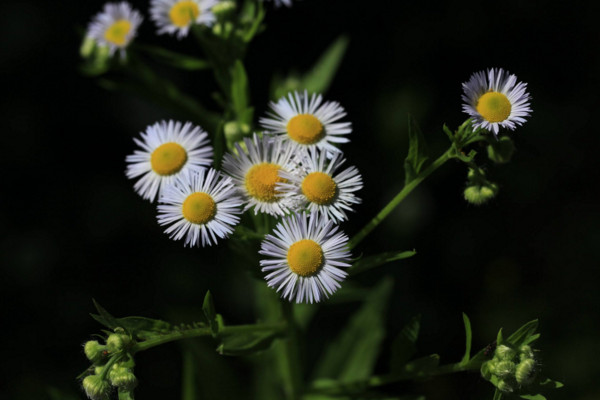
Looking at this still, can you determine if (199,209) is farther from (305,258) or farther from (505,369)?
(505,369)

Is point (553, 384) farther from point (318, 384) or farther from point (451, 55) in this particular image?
point (451, 55)

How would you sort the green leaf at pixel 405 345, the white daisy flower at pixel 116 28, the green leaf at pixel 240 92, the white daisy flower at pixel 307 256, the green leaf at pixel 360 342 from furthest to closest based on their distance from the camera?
the green leaf at pixel 360 342
the white daisy flower at pixel 116 28
the green leaf at pixel 240 92
the green leaf at pixel 405 345
the white daisy flower at pixel 307 256

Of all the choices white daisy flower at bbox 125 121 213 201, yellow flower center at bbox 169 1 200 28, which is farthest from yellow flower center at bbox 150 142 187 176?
yellow flower center at bbox 169 1 200 28

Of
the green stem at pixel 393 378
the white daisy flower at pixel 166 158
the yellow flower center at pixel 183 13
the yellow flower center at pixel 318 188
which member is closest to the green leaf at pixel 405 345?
the green stem at pixel 393 378

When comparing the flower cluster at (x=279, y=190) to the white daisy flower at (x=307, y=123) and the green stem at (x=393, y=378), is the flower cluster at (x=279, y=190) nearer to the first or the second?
the white daisy flower at (x=307, y=123)

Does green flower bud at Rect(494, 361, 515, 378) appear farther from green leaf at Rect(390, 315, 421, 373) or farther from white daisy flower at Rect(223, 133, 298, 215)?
white daisy flower at Rect(223, 133, 298, 215)

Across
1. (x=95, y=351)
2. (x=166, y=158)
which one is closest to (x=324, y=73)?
(x=166, y=158)

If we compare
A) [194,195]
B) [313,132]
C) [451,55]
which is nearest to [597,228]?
[451,55]
